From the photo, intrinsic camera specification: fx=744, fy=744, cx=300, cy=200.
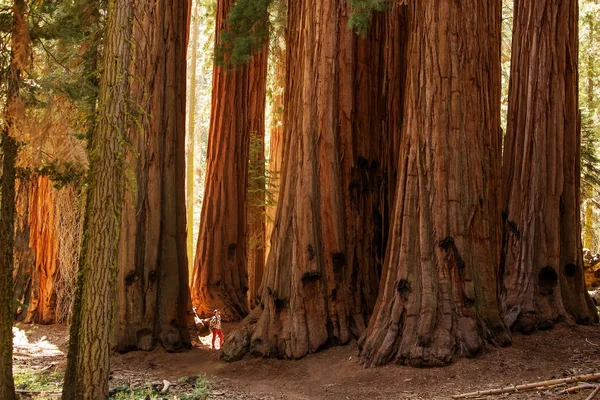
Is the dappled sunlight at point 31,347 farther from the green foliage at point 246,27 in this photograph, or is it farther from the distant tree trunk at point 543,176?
the distant tree trunk at point 543,176

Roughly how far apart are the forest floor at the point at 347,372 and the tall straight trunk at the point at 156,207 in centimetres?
64

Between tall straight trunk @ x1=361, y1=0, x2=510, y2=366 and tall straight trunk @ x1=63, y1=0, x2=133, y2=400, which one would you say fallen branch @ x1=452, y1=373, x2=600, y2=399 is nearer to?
tall straight trunk @ x1=361, y1=0, x2=510, y2=366

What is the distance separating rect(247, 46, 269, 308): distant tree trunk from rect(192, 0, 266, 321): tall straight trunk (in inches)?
44.7

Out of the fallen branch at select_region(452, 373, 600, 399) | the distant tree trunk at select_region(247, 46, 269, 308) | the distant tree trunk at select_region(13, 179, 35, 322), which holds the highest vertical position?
the distant tree trunk at select_region(247, 46, 269, 308)

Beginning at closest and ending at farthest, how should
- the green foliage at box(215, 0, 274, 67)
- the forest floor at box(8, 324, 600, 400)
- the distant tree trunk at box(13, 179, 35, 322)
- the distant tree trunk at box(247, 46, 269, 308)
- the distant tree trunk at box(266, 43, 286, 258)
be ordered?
the forest floor at box(8, 324, 600, 400)
the green foliage at box(215, 0, 274, 67)
the distant tree trunk at box(13, 179, 35, 322)
the distant tree trunk at box(247, 46, 269, 308)
the distant tree trunk at box(266, 43, 286, 258)

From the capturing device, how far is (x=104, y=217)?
7535 mm

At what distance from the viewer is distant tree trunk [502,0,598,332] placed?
11.2 m

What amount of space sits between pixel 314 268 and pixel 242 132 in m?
6.84

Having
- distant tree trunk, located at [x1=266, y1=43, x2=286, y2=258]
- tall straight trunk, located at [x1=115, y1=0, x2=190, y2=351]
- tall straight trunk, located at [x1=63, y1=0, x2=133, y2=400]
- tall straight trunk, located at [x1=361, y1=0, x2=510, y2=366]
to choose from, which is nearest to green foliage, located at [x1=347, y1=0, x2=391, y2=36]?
tall straight trunk, located at [x1=361, y1=0, x2=510, y2=366]

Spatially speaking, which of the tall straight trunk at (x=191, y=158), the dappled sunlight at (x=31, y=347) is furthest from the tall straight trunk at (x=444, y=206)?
the tall straight trunk at (x=191, y=158)

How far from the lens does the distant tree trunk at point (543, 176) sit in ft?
36.7

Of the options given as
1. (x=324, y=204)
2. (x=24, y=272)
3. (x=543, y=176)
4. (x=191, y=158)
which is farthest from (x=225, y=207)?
(x=191, y=158)

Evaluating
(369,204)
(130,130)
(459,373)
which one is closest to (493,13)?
(369,204)

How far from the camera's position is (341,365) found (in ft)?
32.7
